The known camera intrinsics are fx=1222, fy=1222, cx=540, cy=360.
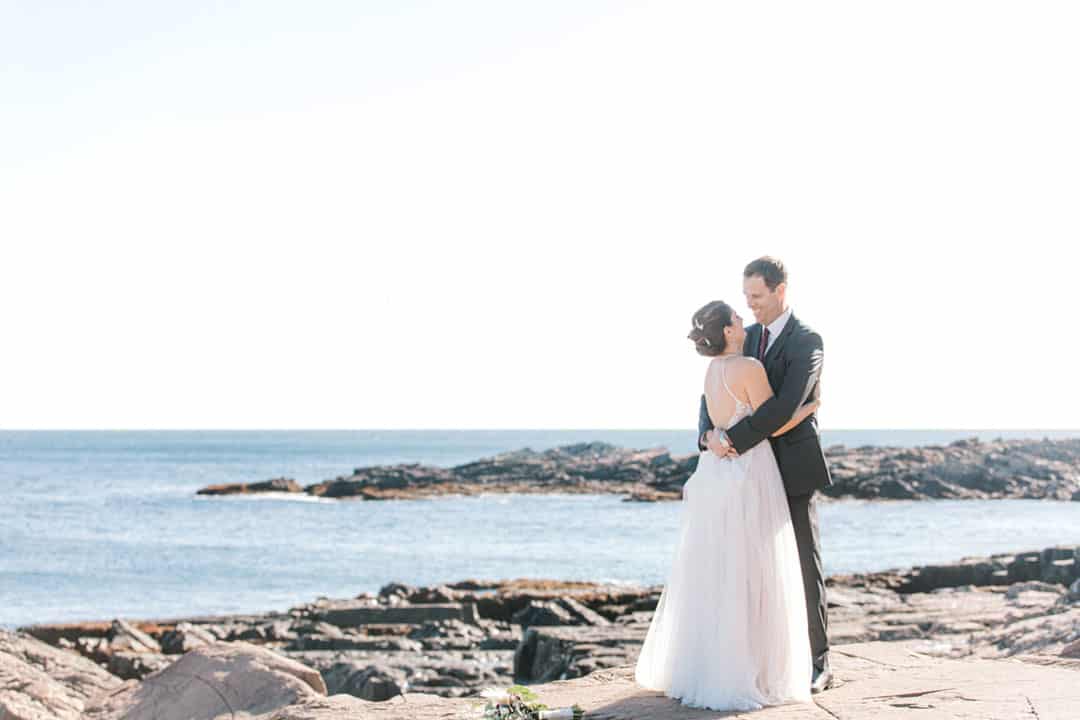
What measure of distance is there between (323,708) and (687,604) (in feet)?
7.54

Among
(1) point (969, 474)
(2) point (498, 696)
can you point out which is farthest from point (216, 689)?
(1) point (969, 474)

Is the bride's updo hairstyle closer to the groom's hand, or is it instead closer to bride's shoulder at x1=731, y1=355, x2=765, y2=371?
bride's shoulder at x1=731, y1=355, x2=765, y2=371

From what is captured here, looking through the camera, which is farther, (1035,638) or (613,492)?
(613,492)

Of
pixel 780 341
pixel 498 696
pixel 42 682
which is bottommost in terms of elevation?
pixel 42 682

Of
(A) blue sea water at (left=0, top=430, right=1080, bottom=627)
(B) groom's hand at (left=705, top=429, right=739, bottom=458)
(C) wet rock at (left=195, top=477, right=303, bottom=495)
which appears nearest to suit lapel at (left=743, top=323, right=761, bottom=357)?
(B) groom's hand at (left=705, top=429, right=739, bottom=458)

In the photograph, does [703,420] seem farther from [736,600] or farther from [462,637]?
[462,637]

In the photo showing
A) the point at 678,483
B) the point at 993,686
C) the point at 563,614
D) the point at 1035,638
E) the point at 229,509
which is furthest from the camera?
the point at 678,483

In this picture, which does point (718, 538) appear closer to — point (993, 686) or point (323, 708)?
point (993, 686)

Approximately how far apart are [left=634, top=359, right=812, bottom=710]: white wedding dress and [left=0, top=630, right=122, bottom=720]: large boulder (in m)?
4.22

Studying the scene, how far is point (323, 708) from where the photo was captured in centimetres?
701

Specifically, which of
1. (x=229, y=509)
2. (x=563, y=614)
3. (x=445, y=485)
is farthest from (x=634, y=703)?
(x=445, y=485)

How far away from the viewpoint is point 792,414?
602cm

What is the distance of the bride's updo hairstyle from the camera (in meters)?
6.12

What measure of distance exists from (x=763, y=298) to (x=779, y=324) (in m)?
0.16
